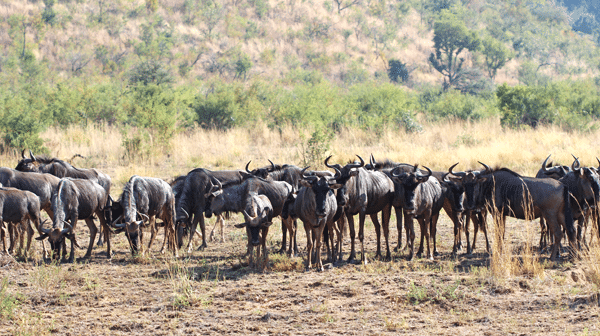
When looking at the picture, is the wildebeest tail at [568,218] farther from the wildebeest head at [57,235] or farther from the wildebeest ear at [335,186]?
the wildebeest head at [57,235]

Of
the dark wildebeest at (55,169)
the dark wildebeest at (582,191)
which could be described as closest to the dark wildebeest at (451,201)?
the dark wildebeest at (582,191)

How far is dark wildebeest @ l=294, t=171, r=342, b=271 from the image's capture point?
902 centimetres

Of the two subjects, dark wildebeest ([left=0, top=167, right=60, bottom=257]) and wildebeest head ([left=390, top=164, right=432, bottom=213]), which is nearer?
wildebeest head ([left=390, top=164, right=432, bottom=213])

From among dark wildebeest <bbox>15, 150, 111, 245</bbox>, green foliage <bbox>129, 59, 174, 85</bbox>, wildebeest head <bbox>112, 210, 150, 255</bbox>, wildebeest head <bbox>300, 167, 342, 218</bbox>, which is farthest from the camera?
green foliage <bbox>129, 59, 174, 85</bbox>

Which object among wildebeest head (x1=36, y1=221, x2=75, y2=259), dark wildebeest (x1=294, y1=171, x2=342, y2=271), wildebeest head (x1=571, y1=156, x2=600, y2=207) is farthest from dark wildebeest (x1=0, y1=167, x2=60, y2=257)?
wildebeest head (x1=571, y1=156, x2=600, y2=207)

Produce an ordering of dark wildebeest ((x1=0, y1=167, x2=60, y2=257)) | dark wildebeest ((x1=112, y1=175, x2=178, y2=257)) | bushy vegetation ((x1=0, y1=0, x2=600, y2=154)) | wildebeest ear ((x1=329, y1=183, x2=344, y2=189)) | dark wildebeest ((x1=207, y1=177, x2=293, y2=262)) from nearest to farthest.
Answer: wildebeest ear ((x1=329, y1=183, x2=344, y2=189)), dark wildebeest ((x1=112, y1=175, x2=178, y2=257)), dark wildebeest ((x1=207, y1=177, x2=293, y2=262)), dark wildebeest ((x1=0, y1=167, x2=60, y2=257)), bushy vegetation ((x1=0, y1=0, x2=600, y2=154))

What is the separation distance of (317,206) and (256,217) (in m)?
0.93

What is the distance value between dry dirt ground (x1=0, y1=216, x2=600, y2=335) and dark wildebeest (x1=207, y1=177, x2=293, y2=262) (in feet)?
3.75

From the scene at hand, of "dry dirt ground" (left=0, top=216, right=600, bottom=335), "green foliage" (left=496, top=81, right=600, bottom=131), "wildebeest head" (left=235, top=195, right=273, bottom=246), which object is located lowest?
"dry dirt ground" (left=0, top=216, right=600, bottom=335)

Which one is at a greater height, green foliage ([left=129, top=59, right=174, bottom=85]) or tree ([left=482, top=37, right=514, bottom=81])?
tree ([left=482, top=37, right=514, bottom=81])

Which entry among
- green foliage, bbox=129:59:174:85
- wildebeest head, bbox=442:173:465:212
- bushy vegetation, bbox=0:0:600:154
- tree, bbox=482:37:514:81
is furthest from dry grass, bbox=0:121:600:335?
tree, bbox=482:37:514:81

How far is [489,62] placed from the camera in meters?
56.0

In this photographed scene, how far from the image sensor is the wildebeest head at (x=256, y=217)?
920 centimetres

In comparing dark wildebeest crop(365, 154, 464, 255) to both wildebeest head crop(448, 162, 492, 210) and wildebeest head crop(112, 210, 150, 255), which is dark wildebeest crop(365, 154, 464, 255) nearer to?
wildebeest head crop(448, 162, 492, 210)
